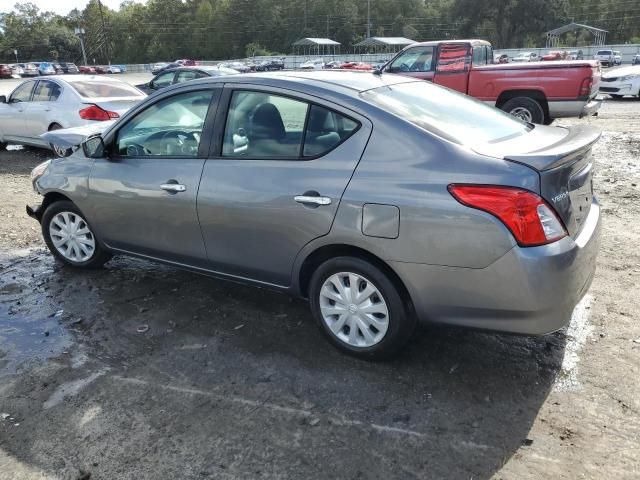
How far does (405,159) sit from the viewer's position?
310 centimetres

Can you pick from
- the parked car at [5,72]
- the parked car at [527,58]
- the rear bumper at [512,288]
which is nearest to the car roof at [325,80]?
the rear bumper at [512,288]

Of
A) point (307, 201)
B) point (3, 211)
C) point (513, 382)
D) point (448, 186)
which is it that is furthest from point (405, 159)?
point (3, 211)

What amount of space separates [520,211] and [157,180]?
100 inches

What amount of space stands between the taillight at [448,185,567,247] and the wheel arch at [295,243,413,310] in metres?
0.64

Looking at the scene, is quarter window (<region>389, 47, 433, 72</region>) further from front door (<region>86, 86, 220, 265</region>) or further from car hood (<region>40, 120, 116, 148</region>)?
front door (<region>86, 86, 220, 265</region>)

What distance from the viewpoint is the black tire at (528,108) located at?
10930 mm

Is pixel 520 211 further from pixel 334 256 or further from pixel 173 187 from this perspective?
pixel 173 187

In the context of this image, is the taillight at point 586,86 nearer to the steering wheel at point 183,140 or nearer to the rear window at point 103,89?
the rear window at point 103,89

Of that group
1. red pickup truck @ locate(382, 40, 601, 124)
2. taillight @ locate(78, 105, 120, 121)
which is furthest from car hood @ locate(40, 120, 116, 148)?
red pickup truck @ locate(382, 40, 601, 124)

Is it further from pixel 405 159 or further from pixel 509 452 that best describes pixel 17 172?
pixel 509 452

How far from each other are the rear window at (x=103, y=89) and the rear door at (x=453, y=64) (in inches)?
250

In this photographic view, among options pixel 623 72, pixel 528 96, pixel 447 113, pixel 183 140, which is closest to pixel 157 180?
pixel 183 140

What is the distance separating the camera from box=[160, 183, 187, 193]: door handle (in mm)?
3930

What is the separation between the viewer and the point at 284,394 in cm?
320
